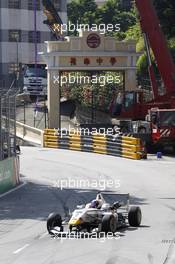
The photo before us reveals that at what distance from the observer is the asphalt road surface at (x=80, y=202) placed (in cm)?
1564

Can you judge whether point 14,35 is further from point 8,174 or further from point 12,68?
point 8,174

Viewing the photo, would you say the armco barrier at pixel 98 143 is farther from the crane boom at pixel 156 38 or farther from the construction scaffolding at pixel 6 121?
the construction scaffolding at pixel 6 121

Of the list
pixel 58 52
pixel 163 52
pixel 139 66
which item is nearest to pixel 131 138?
pixel 163 52

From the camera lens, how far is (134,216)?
61.4 feet

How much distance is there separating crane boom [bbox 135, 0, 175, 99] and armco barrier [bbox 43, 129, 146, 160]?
4.32 m

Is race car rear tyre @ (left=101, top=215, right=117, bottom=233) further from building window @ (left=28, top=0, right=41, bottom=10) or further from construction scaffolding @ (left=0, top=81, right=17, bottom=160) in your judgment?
building window @ (left=28, top=0, right=41, bottom=10)

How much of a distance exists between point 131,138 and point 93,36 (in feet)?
35.9

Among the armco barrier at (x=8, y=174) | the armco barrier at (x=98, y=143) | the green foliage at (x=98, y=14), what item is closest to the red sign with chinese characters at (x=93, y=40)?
the armco barrier at (x=98, y=143)

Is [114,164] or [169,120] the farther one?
[169,120]

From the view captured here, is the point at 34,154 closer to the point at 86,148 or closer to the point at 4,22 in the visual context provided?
the point at 86,148

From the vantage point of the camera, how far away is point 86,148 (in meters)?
42.9

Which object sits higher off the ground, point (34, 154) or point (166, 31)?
point (166, 31)

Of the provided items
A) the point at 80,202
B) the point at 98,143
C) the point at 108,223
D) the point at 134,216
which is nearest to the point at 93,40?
the point at 98,143

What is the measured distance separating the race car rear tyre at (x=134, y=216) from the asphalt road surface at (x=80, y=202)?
0.21 meters
